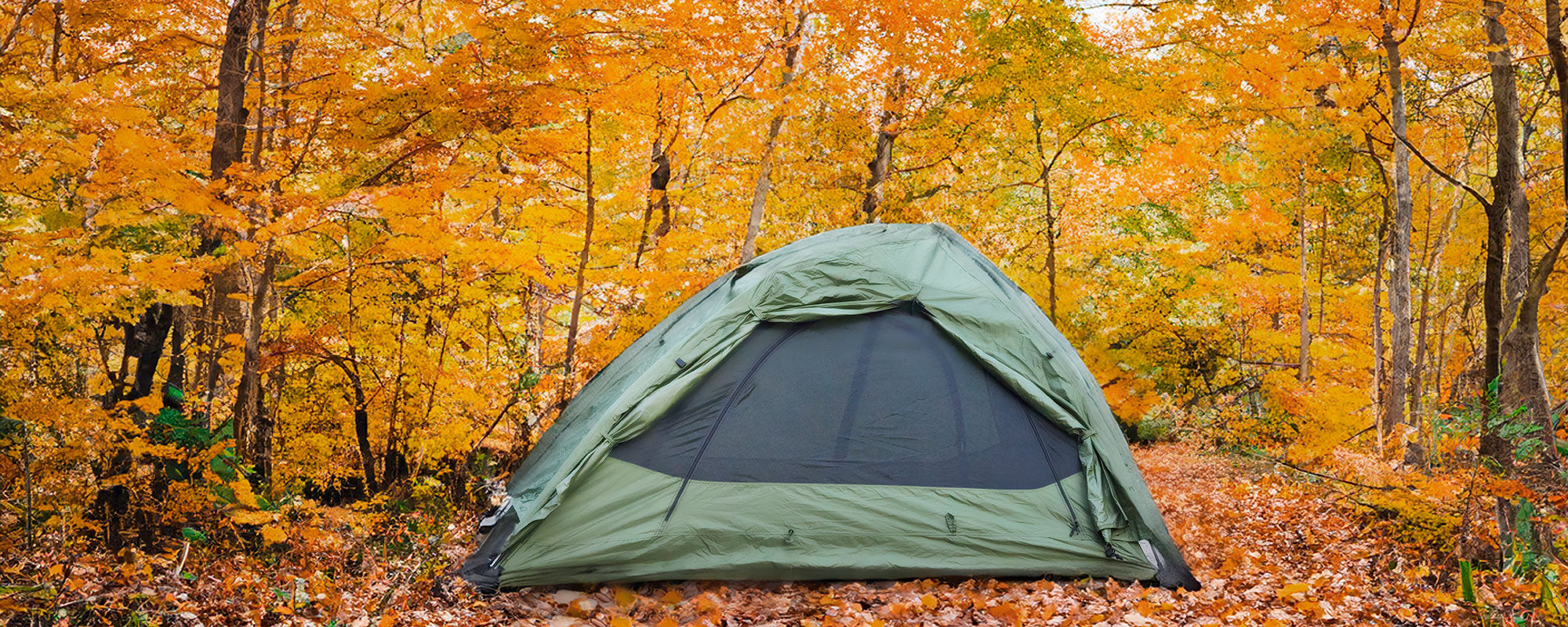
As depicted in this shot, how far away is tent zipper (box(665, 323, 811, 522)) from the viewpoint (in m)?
4.83

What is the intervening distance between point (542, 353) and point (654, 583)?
470 cm

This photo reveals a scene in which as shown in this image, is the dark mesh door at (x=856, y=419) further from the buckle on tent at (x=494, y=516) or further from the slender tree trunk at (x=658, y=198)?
the slender tree trunk at (x=658, y=198)

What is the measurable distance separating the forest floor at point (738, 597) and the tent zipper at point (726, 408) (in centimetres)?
51

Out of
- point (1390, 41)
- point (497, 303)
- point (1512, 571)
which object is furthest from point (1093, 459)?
point (497, 303)

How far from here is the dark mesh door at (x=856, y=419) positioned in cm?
498

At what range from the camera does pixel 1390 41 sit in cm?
783

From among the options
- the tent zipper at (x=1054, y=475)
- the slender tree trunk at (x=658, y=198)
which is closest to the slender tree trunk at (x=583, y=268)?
the slender tree trunk at (x=658, y=198)

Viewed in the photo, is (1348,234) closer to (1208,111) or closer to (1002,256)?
(1208,111)

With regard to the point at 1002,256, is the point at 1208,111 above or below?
above

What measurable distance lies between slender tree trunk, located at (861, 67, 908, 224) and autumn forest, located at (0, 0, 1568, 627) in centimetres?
7

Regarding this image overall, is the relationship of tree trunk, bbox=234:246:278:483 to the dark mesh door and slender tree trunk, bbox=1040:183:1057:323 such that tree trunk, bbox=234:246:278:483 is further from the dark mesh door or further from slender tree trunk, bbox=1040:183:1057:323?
slender tree trunk, bbox=1040:183:1057:323

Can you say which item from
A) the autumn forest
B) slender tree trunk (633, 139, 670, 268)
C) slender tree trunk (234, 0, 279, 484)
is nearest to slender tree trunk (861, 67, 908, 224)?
the autumn forest

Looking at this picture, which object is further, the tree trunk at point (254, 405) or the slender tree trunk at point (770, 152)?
the slender tree trunk at point (770, 152)

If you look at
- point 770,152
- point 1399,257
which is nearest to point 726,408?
point 770,152
